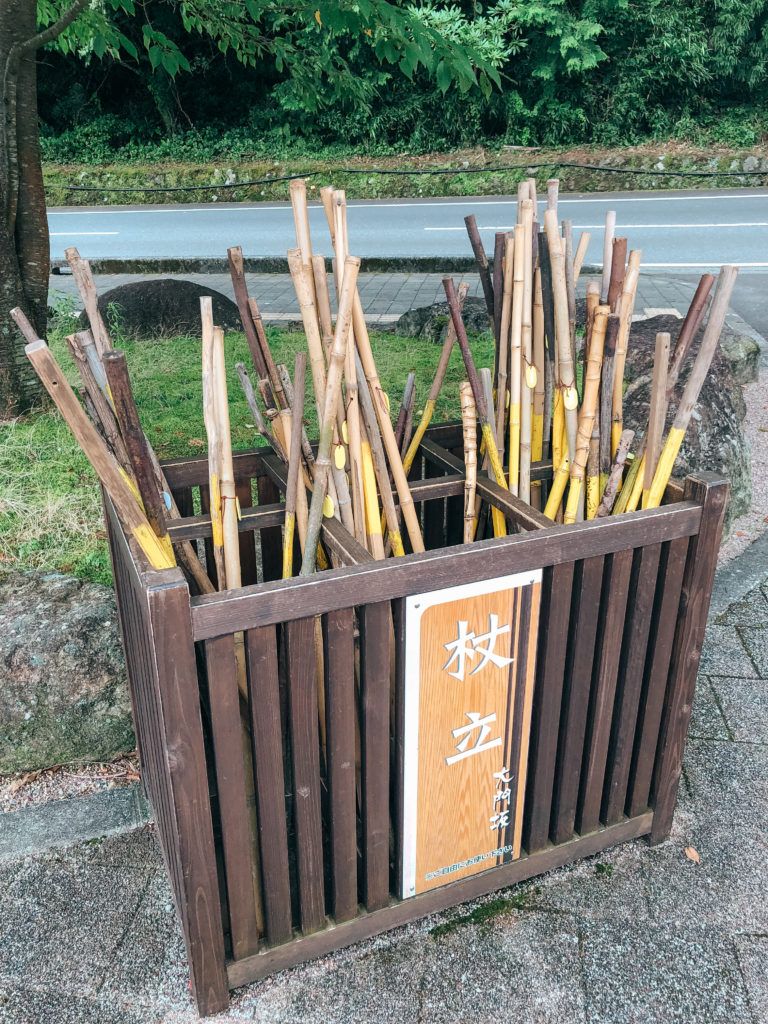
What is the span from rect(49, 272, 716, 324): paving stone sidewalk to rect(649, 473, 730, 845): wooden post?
5.21 m

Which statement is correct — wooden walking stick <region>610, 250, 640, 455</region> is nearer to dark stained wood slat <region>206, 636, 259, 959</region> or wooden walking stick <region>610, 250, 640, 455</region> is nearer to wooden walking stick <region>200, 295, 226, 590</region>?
wooden walking stick <region>200, 295, 226, 590</region>

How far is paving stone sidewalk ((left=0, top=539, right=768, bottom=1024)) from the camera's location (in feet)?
5.83

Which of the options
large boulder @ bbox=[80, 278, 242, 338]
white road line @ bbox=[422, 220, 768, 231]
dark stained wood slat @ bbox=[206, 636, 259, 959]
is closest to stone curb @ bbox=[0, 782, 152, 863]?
dark stained wood slat @ bbox=[206, 636, 259, 959]

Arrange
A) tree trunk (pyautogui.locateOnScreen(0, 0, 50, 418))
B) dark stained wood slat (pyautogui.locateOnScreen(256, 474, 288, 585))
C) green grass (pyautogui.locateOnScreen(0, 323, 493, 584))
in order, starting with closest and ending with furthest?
dark stained wood slat (pyautogui.locateOnScreen(256, 474, 288, 585))
green grass (pyautogui.locateOnScreen(0, 323, 493, 584))
tree trunk (pyautogui.locateOnScreen(0, 0, 50, 418))

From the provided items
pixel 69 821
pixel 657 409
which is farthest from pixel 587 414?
pixel 69 821

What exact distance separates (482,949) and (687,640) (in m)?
0.86

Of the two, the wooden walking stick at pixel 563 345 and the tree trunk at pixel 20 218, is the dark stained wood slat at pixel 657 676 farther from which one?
the tree trunk at pixel 20 218

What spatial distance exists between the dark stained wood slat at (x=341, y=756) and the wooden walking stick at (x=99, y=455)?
0.35 meters

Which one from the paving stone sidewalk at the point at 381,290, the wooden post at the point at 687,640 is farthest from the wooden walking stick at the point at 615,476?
the paving stone sidewalk at the point at 381,290

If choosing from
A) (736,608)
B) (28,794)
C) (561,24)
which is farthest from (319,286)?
(561,24)

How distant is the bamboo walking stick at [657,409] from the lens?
1.83 m

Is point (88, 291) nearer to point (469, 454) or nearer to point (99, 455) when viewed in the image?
point (99, 455)

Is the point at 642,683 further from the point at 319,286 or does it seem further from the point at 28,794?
the point at 28,794

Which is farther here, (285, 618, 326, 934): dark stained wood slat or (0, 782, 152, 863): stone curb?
(0, 782, 152, 863): stone curb
